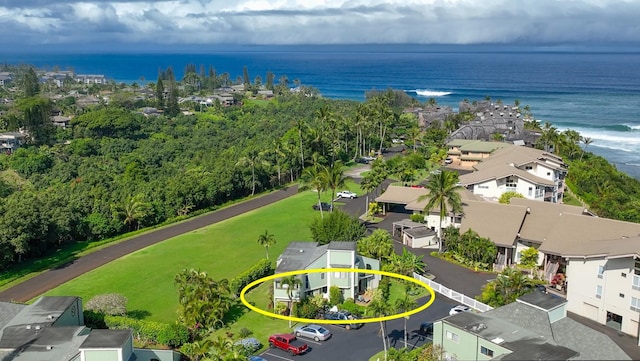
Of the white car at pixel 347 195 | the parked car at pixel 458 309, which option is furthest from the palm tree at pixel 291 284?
the white car at pixel 347 195

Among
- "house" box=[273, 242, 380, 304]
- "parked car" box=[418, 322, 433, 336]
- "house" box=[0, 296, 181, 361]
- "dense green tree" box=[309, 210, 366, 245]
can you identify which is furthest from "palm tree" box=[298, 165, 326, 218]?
"house" box=[0, 296, 181, 361]

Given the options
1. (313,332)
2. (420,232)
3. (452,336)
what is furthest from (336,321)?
(420,232)

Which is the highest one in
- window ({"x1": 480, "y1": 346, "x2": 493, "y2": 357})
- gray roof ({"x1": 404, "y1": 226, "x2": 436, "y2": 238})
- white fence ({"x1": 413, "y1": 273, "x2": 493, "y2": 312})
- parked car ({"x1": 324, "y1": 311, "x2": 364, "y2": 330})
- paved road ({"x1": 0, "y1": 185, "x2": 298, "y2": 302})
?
window ({"x1": 480, "y1": 346, "x2": 493, "y2": 357})

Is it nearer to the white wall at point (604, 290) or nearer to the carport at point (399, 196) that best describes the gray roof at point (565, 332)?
the white wall at point (604, 290)

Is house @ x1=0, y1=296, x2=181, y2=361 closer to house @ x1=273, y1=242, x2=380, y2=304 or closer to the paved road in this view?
house @ x1=273, y1=242, x2=380, y2=304

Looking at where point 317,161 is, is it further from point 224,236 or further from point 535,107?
point 535,107

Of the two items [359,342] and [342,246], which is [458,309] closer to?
[359,342]
